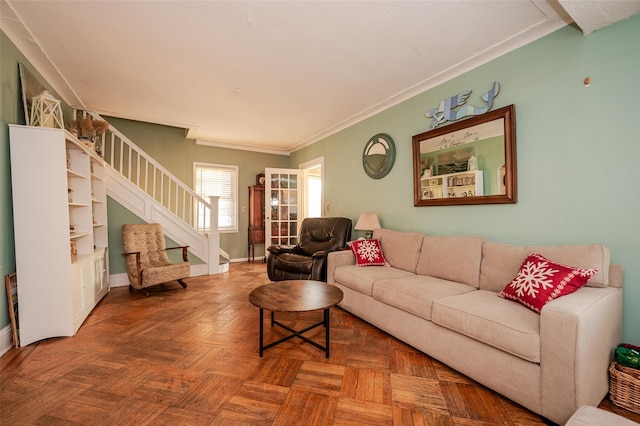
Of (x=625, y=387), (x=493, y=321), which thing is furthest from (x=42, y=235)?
(x=625, y=387)

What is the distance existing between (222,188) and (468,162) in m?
4.99

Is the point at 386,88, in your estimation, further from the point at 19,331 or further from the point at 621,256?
the point at 19,331

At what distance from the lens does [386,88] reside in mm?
3355

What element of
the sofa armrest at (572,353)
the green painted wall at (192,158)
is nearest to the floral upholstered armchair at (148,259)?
the green painted wall at (192,158)

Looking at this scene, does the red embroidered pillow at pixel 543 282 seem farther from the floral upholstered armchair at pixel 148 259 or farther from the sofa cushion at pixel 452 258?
the floral upholstered armchair at pixel 148 259

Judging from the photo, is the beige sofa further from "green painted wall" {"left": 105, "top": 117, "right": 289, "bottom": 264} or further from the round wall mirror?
"green painted wall" {"left": 105, "top": 117, "right": 289, "bottom": 264}

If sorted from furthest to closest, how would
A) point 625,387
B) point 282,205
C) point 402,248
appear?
point 282,205 → point 402,248 → point 625,387

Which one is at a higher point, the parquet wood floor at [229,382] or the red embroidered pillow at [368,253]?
the red embroidered pillow at [368,253]

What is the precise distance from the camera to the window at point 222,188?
5.90m

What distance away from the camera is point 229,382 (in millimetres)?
1818

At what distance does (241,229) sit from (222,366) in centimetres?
447

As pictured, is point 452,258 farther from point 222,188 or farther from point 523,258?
point 222,188

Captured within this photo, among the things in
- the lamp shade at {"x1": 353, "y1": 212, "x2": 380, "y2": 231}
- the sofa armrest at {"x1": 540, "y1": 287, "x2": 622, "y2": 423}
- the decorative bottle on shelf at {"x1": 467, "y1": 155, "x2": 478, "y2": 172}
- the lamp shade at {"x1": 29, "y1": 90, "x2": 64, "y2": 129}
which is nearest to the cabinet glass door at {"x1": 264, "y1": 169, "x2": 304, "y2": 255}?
the lamp shade at {"x1": 353, "y1": 212, "x2": 380, "y2": 231}

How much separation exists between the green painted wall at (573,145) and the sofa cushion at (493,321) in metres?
0.79
